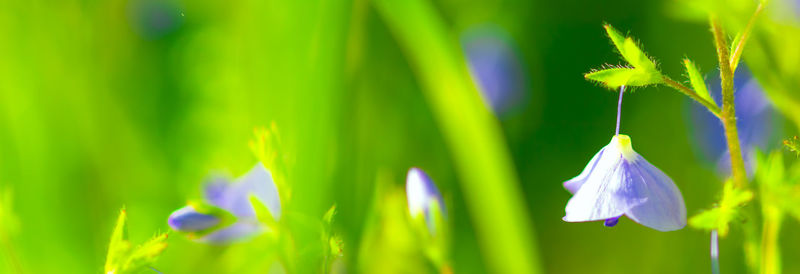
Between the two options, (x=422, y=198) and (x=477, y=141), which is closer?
(x=422, y=198)

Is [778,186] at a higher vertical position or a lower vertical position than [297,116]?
lower

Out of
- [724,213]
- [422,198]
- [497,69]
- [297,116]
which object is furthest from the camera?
[497,69]

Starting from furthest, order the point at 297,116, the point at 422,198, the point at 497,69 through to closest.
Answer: the point at 497,69 < the point at 297,116 < the point at 422,198

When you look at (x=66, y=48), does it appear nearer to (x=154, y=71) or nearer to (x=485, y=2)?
(x=154, y=71)

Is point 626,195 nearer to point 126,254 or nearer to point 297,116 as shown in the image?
point 126,254

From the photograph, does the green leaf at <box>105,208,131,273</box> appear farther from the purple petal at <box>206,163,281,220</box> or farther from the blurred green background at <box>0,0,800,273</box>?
the blurred green background at <box>0,0,800,273</box>

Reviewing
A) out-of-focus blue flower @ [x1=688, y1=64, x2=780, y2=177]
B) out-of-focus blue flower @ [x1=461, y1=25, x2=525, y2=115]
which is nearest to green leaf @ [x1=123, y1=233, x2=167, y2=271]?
out-of-focus blue flower @ [x1=688, y1=64, x2=780, y2=177]

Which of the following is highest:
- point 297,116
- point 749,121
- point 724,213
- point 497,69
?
point 497,69

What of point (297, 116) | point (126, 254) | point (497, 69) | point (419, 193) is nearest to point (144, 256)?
point (126, 254)
